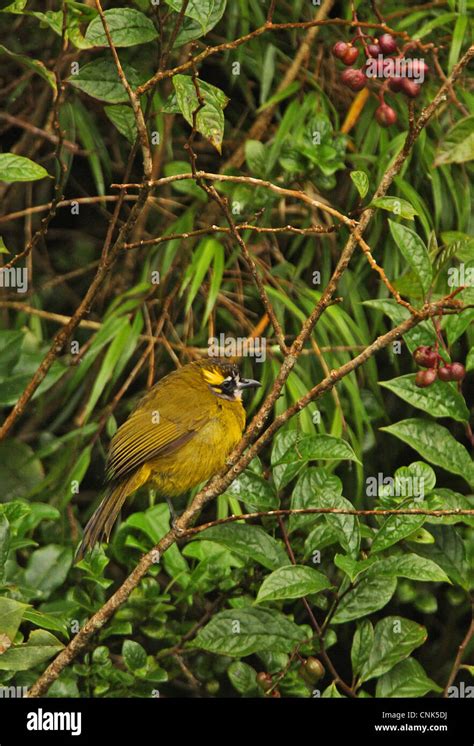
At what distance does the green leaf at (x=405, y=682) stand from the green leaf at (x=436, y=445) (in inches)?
15.1

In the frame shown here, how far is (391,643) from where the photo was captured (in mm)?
2039

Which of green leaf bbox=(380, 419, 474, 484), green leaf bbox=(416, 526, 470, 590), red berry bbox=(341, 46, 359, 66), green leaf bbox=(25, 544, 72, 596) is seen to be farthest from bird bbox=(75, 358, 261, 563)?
red berry bbox=(341, 46, 359, 66)

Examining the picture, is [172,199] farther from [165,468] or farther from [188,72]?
[165,468]

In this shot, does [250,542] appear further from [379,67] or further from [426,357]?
[379,67]

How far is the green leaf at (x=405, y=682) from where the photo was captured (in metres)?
2.04

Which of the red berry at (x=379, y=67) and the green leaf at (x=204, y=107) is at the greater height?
the red berry at (x=379, y=67)

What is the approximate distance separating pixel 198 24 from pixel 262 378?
0.88 m

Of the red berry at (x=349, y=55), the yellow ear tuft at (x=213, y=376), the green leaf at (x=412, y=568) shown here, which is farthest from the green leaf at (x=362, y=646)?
the red berry at (x=349, y=55)

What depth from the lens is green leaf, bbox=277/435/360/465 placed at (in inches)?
74.0

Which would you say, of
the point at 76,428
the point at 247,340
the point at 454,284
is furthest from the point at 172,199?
the point at 454,284

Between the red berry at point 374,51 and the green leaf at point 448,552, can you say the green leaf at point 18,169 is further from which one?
the green leaf at point 448,552

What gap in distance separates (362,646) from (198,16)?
3.97ft

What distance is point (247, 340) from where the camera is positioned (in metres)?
2.63

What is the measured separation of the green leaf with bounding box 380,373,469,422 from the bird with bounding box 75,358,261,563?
45 centimetres
